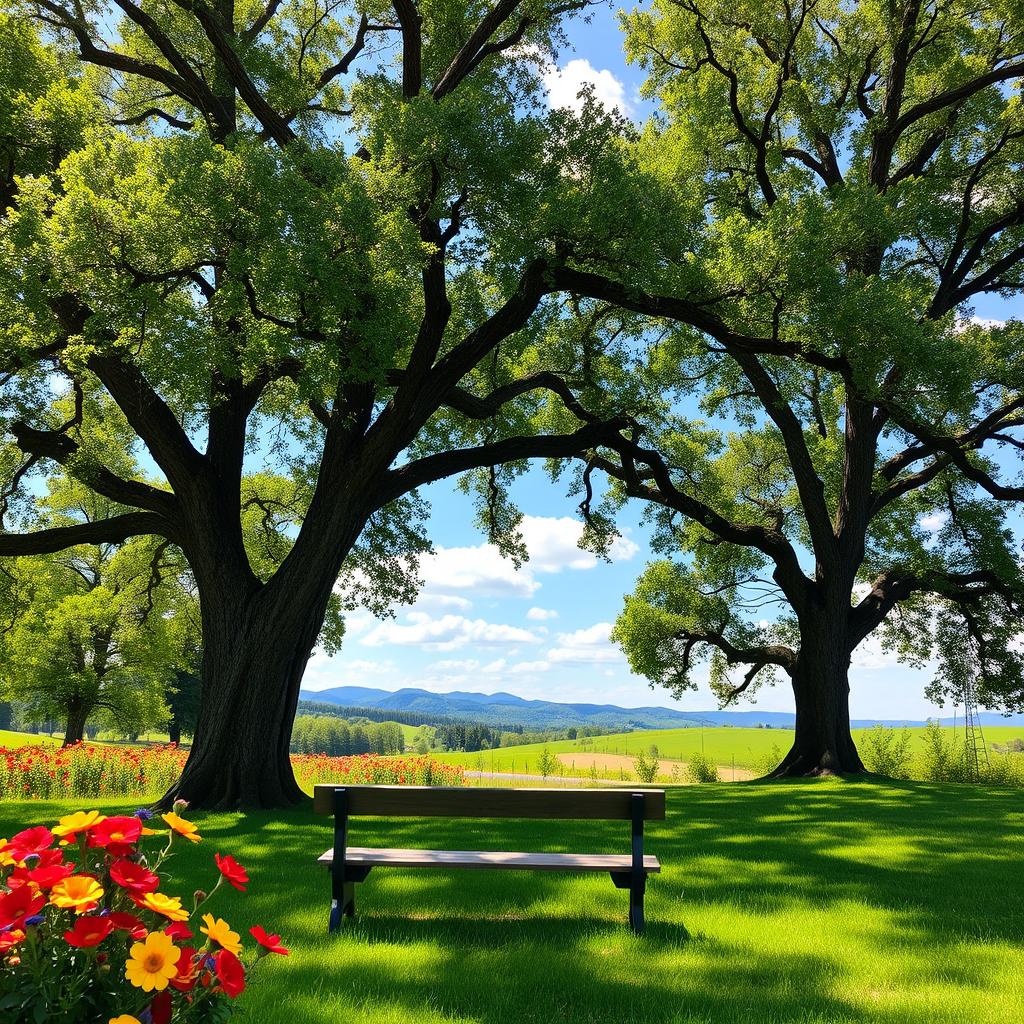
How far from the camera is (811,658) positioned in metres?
18.2

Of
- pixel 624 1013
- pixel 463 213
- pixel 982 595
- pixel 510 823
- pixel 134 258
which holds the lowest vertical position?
pixel 510 823

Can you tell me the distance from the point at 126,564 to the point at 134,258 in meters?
21.5

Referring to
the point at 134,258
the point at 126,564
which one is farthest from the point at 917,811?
the point at 126,564

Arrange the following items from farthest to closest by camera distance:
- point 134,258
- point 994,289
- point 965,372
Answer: point 994,289
point 965,372
point 134,258

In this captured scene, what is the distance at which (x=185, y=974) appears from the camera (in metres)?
1.85

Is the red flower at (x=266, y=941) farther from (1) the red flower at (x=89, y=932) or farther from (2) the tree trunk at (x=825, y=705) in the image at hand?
(2) the tree trunk at (x=825, y=705)

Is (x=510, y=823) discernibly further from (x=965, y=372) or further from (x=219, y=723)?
(x=965, y=372)

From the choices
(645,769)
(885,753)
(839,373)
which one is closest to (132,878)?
(839,373)

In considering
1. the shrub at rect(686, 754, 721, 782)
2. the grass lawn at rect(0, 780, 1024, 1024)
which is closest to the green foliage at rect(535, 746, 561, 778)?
the shrub at rect(686, 754, 721, 782)

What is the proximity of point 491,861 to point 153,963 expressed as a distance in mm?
3593

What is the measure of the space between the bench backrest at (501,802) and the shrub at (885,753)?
1786 cm

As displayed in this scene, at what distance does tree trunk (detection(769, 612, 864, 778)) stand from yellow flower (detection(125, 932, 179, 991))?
18126mm

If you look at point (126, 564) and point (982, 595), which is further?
point (126, 564)

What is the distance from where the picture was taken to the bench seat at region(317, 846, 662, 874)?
16.6 ft
